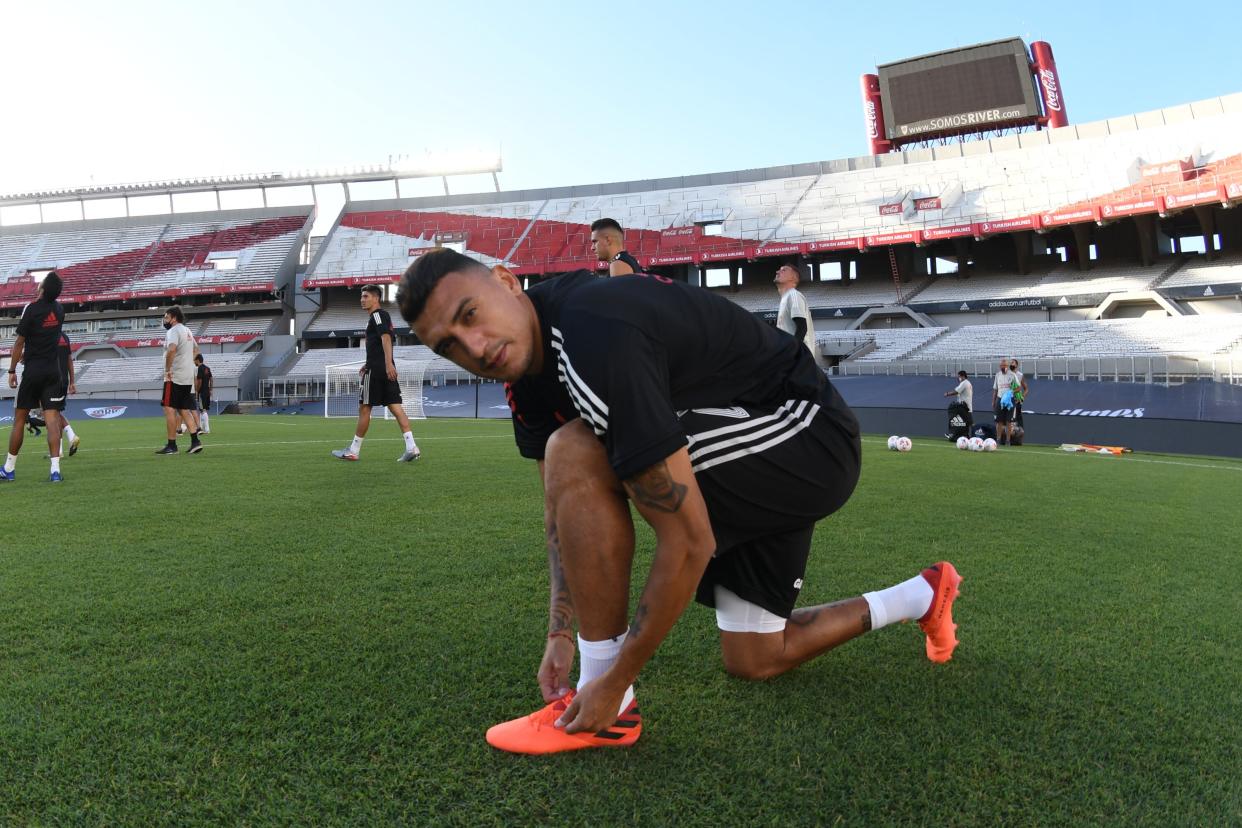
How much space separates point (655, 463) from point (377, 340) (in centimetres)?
730

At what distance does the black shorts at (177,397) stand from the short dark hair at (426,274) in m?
8.48

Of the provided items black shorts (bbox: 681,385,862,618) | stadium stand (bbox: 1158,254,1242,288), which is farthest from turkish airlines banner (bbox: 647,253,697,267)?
black shorts (bbox: 681,385,862,618)

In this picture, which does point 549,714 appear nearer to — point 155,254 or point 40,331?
point 40,331

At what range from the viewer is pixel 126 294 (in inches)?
1537

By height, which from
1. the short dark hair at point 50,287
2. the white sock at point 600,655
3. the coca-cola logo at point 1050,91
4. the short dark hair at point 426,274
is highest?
the coca-cola logo at point 1050,91

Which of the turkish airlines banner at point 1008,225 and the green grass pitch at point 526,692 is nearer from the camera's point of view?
the green grass pitch at point 526,692

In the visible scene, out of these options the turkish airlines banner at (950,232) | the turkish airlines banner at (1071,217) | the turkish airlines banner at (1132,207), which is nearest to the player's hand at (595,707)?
the turkish airlines banner at (1132,207)

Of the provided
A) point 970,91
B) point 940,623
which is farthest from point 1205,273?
point 940,623

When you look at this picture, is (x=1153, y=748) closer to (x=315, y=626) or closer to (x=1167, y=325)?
(x=315, y=626)

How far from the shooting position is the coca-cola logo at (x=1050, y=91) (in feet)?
112

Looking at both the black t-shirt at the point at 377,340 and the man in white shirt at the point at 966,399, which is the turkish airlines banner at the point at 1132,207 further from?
the black t-shirt at the point at 377,340

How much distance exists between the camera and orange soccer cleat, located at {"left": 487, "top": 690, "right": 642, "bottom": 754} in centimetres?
167

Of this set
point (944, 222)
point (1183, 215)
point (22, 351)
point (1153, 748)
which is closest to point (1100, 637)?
point (1153, 748)

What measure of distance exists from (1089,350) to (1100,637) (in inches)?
918
